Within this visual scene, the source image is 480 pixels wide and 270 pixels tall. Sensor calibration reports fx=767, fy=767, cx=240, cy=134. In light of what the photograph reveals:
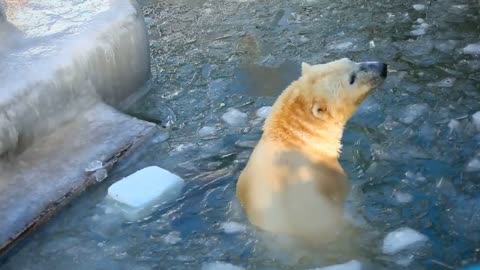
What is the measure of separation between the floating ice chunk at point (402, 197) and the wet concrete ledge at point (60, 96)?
5.38 ft

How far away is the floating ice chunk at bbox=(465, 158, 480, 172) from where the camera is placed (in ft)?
13.2

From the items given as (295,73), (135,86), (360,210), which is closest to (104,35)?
(135,86)

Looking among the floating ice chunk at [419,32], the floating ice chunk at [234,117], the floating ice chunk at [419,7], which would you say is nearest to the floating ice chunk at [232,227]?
the floating ice chunk at [234,117]

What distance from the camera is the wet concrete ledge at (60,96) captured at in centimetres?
416

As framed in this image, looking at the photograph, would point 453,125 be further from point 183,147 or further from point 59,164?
point 59,164

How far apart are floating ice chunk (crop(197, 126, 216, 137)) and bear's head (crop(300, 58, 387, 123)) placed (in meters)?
1.09

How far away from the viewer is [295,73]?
5430 millimetres

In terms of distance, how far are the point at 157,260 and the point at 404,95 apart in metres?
2.08

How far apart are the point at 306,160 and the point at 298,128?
0.23 metres

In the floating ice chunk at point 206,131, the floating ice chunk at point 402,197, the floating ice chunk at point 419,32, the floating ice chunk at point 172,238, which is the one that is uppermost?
the floating ice chunk at point 172,238

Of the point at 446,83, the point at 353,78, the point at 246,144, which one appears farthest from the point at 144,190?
the point at 446,83

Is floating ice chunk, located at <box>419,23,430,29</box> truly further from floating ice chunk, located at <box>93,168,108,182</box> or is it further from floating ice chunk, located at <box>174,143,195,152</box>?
floating ice chunk, located at <box>93,168,108,182</box>

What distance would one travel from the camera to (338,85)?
148 inches

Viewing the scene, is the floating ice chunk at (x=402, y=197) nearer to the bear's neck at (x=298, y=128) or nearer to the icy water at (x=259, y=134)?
the icy water at (x=259, y=134)
